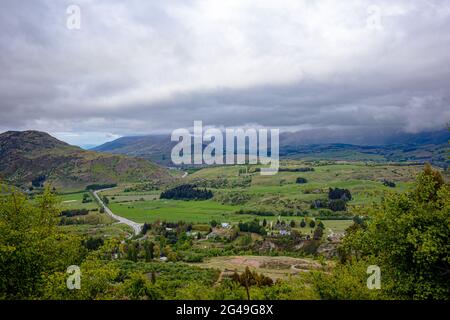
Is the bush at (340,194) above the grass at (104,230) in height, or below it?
above

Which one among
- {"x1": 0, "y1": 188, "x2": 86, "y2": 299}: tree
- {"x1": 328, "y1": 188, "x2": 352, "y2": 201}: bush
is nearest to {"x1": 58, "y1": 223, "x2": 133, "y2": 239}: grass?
{"x1": 0, "y1": 188, "x2": 86, "y2": 299}: tree

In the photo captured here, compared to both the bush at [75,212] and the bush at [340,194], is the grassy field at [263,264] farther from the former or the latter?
the bush at [75,212]

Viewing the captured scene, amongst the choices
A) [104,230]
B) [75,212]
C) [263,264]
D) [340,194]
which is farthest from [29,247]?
[340,194]

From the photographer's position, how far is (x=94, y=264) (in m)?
29.1

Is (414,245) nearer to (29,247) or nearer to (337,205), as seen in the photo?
(29,247)

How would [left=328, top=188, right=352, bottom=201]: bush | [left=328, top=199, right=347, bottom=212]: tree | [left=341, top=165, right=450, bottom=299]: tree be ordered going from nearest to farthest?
[left=341, top=165, right=450, bottom=299]: tree → [left=328, top=199, right=347, bottom=212]: tree → [left=328, top=188, right=352, bottom=201]: bush

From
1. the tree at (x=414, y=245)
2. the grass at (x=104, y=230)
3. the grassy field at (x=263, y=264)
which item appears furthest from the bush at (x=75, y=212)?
the tree at (x=414, y=245)

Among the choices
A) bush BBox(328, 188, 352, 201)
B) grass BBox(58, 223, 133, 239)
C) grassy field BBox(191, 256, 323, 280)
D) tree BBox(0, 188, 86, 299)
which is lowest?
grass BBox(58, 223, 133, 239)

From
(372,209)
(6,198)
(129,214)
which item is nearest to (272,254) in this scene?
(372,209)

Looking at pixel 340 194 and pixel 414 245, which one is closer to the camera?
pixel 414 245

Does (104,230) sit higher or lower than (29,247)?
lower

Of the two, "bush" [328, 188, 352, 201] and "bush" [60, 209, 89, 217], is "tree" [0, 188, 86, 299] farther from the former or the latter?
"bush" [328, 188, 352, 201]
